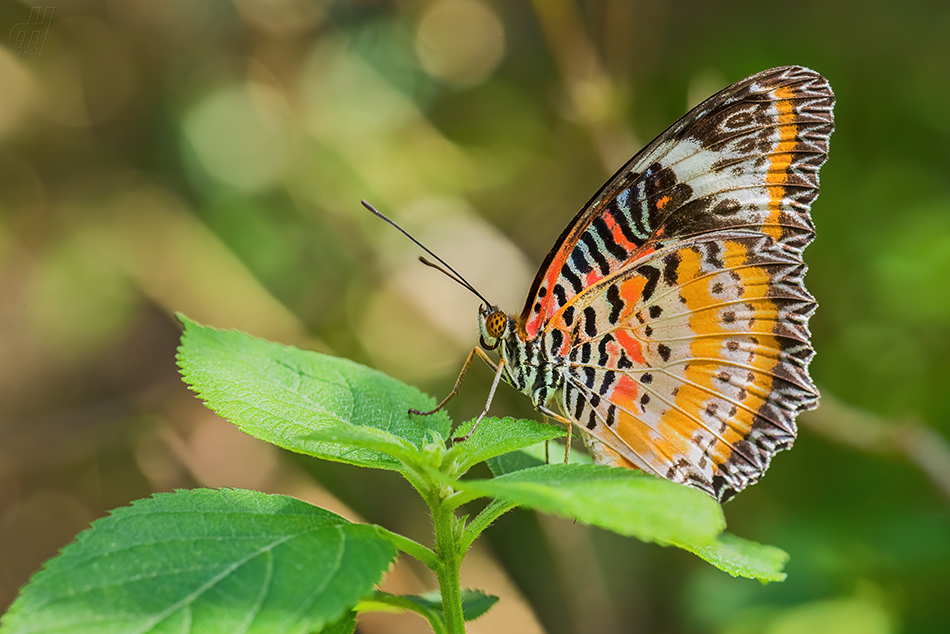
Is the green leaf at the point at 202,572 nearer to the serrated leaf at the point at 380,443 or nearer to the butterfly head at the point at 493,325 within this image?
the serrated leaf at the point at 380,443

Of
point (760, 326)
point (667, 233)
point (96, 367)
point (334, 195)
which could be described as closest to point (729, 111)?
point (667, 233)

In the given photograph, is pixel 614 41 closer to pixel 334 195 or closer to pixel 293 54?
pixel 334 195

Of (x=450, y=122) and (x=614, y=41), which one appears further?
(x=450, y=122)

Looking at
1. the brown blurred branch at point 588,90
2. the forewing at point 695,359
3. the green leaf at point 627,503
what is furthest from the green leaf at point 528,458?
the brown blurred branch at point 588,90

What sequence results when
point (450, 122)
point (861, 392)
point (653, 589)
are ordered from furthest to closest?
point (450, 122)
point (653, 589)
point (861, 392)

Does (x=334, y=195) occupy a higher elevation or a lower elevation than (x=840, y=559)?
higher

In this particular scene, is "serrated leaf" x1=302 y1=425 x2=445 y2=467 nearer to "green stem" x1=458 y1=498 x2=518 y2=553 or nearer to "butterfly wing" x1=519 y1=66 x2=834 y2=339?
"green stem" x1=458 y1=498 x2=518 y2=553

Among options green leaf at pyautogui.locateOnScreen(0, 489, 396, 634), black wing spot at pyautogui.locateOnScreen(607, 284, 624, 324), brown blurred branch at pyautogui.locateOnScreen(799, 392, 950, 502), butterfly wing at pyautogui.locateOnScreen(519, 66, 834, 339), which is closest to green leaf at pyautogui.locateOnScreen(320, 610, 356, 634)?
green leaf at pyautogui.locateOnScreen(0, 489, 396, 634)
